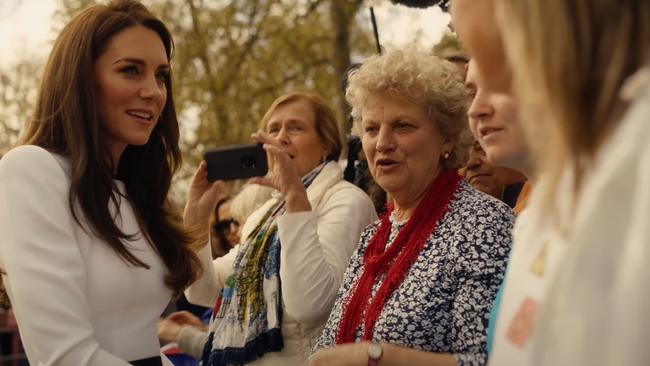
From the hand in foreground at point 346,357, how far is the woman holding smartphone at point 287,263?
2.39 feet

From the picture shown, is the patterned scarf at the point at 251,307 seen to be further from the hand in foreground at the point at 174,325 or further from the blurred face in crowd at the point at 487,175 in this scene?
the blurred face in crowd at the point at 487,175

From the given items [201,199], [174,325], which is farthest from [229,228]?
[201,199]

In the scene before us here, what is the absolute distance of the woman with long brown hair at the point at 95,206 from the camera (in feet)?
7.34

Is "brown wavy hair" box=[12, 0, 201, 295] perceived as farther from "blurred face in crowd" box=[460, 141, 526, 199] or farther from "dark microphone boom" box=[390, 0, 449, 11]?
"blurred face in crowd" box=[460, 141, 526, 199]

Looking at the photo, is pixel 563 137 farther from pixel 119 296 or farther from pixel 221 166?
pixel 221 166

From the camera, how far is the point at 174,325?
3.88 meters

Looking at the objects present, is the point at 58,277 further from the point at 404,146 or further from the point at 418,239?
the point at 404,146

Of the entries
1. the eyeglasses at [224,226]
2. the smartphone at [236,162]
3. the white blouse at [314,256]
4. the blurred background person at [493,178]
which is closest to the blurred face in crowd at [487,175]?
the blurred background person at [493,178]

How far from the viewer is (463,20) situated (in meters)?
1.46

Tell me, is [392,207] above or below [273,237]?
above

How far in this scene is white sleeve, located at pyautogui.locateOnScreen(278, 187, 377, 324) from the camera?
119 inches

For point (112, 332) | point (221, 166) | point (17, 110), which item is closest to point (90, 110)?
point (112, 332)

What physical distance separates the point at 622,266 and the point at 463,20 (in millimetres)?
705

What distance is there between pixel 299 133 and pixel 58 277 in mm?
1806
